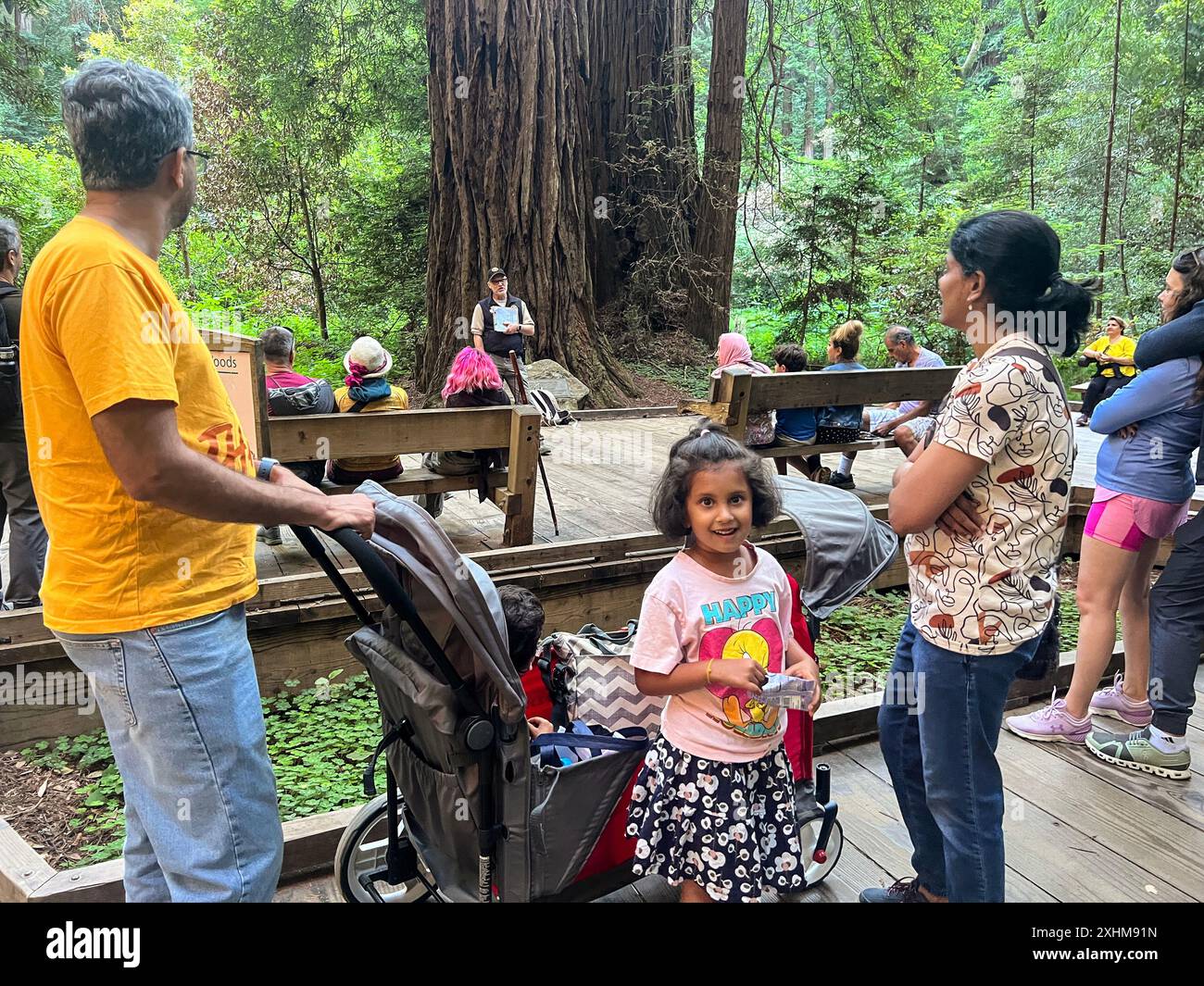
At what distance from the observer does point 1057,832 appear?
2.90 meters

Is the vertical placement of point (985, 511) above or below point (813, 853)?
above

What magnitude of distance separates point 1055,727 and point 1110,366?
754 centimetres

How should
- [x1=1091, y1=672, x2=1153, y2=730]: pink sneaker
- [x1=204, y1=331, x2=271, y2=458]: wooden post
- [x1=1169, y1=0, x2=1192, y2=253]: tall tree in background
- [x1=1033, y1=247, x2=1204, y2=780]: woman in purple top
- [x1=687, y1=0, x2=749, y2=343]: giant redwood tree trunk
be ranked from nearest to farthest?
1. [x1=1033, y1=247, x2=1204, y2=780]: woman in purple top
2. [x1=1091, y1=672, x2=1153, y2=730]: pink sneaker
3. [x1=204, y1=331, x2=271, y2=458]: wooden post
4. [x1=687, y1=0, x2=749, y2=343]: giant redwood tree trunk
5. [x1=1169, y1=0, x2=1192, y2=253]: tall tree in background

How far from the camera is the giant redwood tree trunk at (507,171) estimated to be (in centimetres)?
1007

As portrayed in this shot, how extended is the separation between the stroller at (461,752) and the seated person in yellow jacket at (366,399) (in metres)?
2.84

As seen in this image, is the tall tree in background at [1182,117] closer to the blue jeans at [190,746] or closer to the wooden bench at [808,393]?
the wooden bench at [808,393]

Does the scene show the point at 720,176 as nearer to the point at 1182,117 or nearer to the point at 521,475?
the point at 1182,117

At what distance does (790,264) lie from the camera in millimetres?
15125

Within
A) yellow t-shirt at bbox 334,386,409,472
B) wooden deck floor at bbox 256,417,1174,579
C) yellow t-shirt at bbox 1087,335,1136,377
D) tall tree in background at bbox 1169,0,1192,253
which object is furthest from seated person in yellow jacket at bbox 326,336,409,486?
tall tree in background at bbox 1169,0,1192,253

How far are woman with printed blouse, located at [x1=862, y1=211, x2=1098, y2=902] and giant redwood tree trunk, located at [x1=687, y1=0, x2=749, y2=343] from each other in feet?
38.5

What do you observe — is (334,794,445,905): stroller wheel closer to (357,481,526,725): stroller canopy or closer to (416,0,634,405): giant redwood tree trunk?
(357,481,526,725): stroller canopy

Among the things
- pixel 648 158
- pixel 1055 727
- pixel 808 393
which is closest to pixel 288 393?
pixel 808 393

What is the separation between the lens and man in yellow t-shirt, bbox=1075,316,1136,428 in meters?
9.16
